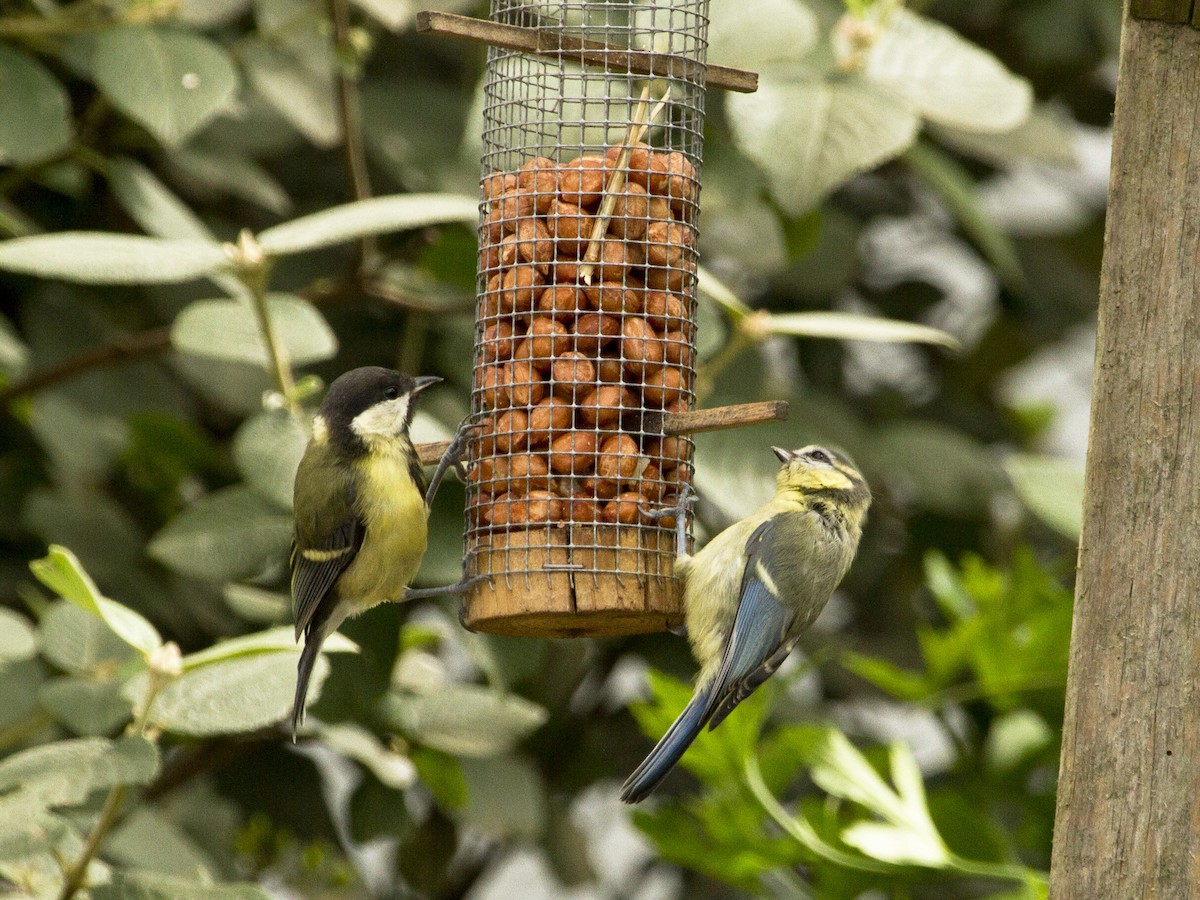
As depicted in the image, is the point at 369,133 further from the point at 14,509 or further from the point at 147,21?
the point at 14,509

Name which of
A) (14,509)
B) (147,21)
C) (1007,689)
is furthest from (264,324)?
(1007,689)

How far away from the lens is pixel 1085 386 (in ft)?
19.4

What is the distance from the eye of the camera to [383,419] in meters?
3.03

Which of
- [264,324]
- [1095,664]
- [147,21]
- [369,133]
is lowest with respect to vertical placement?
[1095,664]

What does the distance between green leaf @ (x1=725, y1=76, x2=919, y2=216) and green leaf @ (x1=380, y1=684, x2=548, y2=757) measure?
119cm

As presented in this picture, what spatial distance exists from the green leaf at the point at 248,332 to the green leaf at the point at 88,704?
0.66m

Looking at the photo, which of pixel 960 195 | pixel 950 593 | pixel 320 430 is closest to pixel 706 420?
pixel 320 430

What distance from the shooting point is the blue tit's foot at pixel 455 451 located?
9.45ft

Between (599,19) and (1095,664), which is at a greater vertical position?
(599,19)

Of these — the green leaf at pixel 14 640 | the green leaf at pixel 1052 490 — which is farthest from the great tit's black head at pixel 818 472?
the green leaf at pixel 14 640

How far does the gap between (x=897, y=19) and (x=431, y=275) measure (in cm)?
124

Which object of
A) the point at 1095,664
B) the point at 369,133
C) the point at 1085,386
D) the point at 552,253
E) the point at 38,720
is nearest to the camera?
the point at 1095,664

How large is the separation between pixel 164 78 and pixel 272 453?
0.85 meters

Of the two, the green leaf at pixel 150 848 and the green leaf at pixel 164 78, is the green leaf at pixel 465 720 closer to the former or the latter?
the green leaf at pixel 150 848
